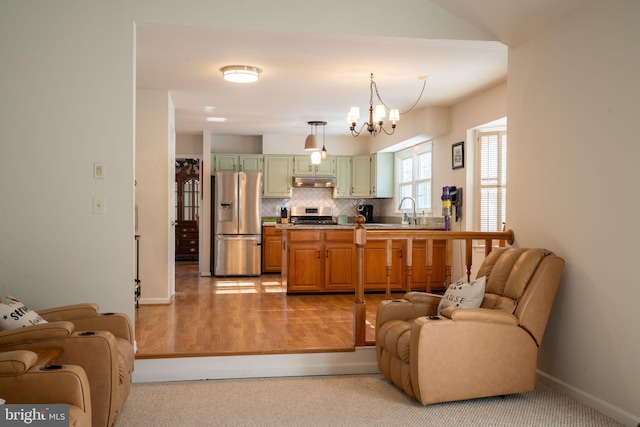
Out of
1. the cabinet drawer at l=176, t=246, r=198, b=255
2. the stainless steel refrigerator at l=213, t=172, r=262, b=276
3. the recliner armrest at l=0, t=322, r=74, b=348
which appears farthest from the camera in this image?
the cabinet drawer at l=176, t=246, r=198, b=255

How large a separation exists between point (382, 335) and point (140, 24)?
2679 millimetres

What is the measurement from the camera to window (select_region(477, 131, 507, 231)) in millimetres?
6816

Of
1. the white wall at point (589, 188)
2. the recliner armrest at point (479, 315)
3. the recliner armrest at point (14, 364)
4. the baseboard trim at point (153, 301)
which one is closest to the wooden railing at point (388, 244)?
the white wall at point (589, 188)

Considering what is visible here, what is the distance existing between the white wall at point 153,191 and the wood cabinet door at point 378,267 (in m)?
2.42

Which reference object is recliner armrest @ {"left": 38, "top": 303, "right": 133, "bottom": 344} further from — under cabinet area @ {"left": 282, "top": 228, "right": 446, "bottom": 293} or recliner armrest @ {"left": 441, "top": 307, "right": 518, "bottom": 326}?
under cabinet area @ {"left": 282, "top": 228, "right": 446, "bottom": 293}

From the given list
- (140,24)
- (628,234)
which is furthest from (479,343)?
(140,24)

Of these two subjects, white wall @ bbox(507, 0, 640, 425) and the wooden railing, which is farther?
the wooden railing

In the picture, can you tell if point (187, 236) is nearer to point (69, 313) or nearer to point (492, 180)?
point (492, 180)

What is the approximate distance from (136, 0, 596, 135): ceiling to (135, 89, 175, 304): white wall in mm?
326

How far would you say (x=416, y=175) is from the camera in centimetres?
898

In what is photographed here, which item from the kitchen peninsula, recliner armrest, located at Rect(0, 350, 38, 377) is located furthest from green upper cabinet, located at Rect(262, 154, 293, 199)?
recliner armrest, located at Rect(0, 350, 38, 377)

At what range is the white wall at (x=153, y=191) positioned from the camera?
6.88 metres

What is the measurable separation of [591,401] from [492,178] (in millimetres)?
3728

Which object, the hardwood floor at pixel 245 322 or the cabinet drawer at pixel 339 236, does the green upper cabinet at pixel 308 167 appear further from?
the cabinet drawer at pixel 339 236
